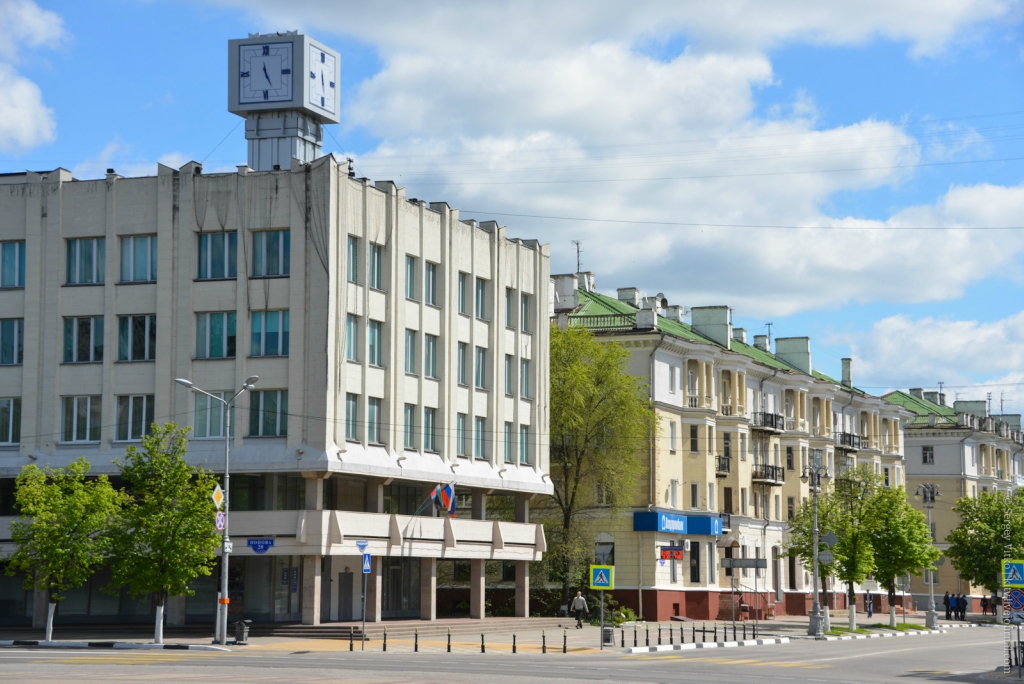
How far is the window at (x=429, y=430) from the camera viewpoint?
200 ft

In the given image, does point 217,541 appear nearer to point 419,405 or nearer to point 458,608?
point 419,405

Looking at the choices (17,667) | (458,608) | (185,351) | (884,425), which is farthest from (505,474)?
(884,425)

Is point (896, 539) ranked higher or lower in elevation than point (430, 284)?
lower

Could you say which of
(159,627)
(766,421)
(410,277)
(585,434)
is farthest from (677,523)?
(159,627)

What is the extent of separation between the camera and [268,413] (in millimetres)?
55344

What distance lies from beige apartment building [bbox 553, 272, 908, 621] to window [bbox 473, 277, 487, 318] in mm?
12214

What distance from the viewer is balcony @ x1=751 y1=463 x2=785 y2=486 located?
85062mm

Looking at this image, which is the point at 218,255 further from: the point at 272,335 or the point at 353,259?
the point at 353,259

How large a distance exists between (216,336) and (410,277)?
9321 millimetres

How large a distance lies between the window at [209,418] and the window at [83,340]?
4981mm

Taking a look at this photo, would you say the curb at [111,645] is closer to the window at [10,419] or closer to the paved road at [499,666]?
the paved road at [499,666]

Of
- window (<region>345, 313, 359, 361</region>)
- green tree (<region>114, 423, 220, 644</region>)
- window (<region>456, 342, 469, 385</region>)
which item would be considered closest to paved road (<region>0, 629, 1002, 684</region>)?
green tree (<region>114, 423, 220, 644</region>)

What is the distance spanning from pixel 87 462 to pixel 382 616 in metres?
16.5

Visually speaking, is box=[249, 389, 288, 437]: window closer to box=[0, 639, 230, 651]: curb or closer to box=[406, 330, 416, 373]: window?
box=[406, 330, 416, 373]: window
